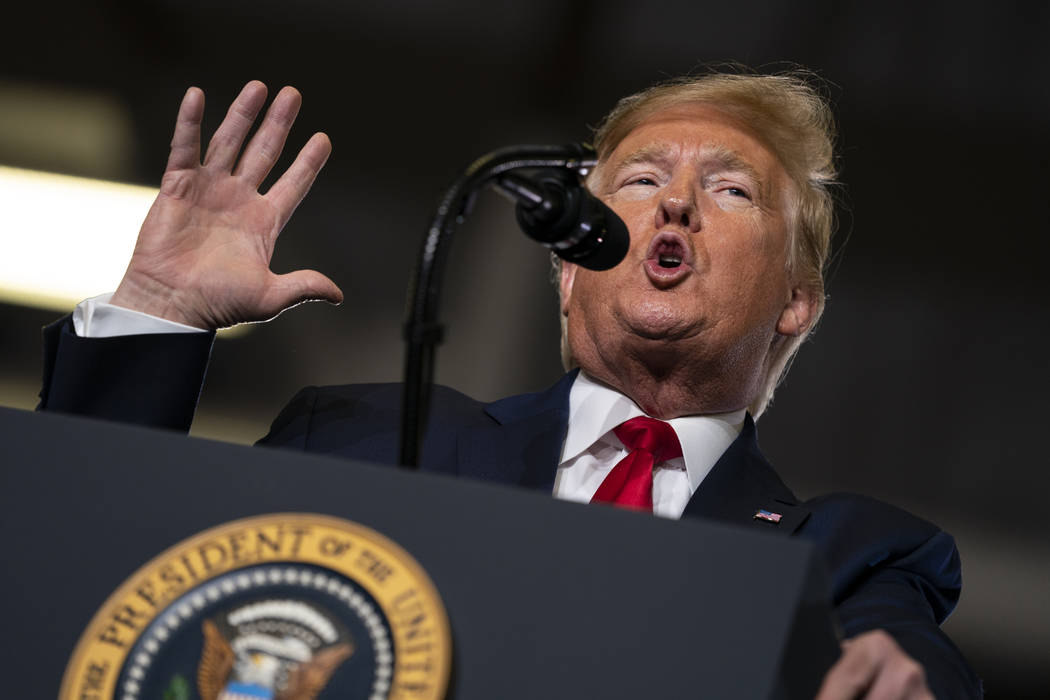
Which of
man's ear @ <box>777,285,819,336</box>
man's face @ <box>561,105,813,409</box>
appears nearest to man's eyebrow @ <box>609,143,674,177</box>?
man's face @ <box>561,105,813,409</box>

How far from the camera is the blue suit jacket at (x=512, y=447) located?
46.8 inches

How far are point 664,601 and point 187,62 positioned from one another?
7.61 feet

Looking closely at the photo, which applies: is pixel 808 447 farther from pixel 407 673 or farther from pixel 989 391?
pixel 407 673

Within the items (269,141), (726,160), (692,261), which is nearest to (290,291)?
(269,141)

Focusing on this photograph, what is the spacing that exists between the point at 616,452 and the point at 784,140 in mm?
684

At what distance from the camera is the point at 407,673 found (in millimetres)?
611

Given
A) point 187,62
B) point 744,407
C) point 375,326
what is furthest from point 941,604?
point 187,62

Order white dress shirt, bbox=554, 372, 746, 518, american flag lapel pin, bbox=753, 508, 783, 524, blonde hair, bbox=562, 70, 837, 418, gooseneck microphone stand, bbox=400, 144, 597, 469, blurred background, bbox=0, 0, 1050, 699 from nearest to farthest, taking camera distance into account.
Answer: gooseneck microphone stand, bbox=400, 144, 597, 469 → american flag lapel pin, bbox=753, 508, 783, 524 → white dress shirt, bbox=554, 372, 746, 518 → blonde hair, bbox=562, 70, 837, 418 → blurred background, bbox=0, 0, 1050, 699

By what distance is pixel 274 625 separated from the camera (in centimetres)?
63

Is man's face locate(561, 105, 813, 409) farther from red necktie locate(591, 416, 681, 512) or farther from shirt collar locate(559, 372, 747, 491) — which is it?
red necktie locate(591, 416, 681, 512)

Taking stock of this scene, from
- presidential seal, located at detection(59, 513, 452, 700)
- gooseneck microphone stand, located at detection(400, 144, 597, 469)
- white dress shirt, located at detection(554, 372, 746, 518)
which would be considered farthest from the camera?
white dress shirt, located at detection(554, 372, 746, 518)

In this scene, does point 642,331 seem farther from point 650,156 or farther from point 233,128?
point 233,128

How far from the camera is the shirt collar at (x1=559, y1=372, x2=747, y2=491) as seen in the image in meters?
1.58

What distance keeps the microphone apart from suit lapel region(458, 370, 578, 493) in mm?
592
